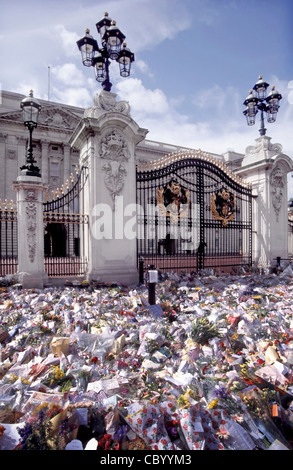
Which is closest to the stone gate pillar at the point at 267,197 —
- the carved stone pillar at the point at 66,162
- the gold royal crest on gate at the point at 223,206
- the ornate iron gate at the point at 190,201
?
the ornate iron gate at the point at 190,201

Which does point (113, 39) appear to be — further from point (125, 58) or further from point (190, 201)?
point (190, 201)

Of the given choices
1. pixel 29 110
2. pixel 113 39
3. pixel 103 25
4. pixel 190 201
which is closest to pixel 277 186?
pixel 190 201

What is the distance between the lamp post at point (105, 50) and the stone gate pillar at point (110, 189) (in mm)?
963

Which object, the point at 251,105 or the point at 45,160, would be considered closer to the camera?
the point at 251,105

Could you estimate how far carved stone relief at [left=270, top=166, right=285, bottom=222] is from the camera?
12.2 m

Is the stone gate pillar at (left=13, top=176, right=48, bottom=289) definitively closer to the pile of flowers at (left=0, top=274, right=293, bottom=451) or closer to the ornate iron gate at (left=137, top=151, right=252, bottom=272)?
the pile of flowers at (left=0, top=274, right=293, bottom=451)

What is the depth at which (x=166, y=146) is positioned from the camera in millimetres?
32125

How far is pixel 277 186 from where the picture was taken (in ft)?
40.9

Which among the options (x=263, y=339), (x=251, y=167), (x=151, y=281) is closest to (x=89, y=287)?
(x=151, y=281)

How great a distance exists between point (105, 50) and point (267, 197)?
8.38 meters

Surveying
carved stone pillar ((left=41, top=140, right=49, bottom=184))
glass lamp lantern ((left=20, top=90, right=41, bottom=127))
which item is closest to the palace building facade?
glass lamp lantern ((left=20, top=90, right=41, bottom=127))

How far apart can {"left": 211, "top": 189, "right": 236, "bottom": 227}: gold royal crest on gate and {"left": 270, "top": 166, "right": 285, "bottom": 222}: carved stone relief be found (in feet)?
6.11

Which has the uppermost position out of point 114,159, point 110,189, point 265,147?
point 265,147

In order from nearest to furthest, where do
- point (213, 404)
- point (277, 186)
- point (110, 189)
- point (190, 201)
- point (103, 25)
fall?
point (213, 404), point (110, 189), point (103, 25), point (190, 201), point (277, 186)
